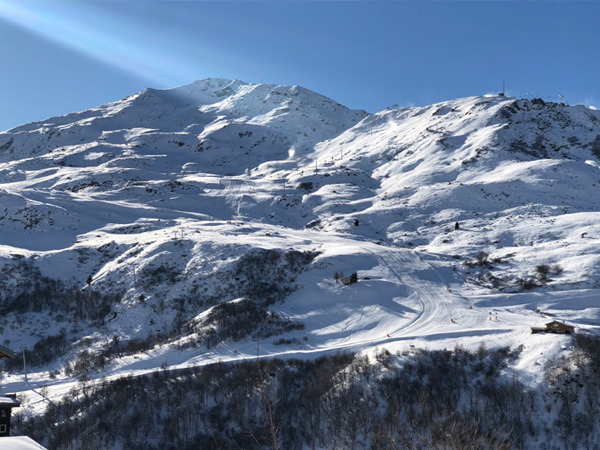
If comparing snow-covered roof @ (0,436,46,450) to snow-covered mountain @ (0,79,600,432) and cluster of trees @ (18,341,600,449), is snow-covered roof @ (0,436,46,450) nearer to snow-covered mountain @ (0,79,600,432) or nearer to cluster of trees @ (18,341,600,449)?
cluster of trees @ (18,341,600,449)

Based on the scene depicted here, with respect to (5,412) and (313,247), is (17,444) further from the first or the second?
(313,247)

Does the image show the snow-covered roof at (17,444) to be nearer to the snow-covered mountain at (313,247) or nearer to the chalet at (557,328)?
the snow-covered mountain at (313,247)

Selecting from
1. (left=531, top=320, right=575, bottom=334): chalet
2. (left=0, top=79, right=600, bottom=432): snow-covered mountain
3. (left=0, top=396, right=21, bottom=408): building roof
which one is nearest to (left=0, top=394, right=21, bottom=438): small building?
(left=0, top=396, right=21, bottom=408): building roof

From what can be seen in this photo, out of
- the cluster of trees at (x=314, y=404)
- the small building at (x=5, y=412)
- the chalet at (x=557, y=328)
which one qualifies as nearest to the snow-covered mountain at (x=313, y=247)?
the chalet at (x=557, y=328)

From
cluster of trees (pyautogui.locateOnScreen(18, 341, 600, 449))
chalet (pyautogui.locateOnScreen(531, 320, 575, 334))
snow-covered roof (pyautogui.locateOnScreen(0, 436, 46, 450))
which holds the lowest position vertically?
cluster of trees (pyautogui.locateOnScreen(18, 341, 600, 449))

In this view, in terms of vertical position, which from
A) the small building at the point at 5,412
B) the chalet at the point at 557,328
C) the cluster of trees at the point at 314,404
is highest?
the small building at the point at 5,412

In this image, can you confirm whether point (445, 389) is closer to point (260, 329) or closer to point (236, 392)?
point (236, 392)

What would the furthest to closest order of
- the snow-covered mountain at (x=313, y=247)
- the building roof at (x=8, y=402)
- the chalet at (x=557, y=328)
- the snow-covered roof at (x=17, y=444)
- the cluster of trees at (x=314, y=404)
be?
the snow-covered mountain at (x=313, y=247), the chalet at (x=557, y=328), the cluster of trees at (x=314, y=404), the building roof at (x=8, y=402), the snow-covered roof at (x=17, y=444)

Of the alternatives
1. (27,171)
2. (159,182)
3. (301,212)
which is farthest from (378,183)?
(27,171)
